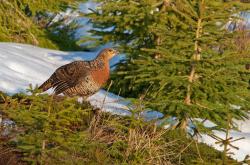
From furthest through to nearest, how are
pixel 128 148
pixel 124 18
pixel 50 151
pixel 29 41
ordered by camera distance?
pixel 29 41 → pixel 124 18 → pixel 128 148 → pixel 50 151

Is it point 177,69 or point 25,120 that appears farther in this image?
point 177,69

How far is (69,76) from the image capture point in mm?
9445

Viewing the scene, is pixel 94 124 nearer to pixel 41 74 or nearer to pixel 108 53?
pixel 108 53

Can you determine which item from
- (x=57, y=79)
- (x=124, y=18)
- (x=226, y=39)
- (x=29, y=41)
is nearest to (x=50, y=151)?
(x=57, y=79)

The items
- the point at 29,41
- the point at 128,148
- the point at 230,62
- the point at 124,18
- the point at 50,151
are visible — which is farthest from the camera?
the point at 29,41

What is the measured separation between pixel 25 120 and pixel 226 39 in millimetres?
3822

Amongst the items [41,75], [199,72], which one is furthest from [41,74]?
[199,72]

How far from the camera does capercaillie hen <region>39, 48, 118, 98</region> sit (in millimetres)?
9336

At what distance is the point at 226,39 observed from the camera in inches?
377

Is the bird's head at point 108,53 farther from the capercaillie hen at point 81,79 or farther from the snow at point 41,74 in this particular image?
the snow at point 41,74

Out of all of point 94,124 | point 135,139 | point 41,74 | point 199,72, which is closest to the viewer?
point 135,139

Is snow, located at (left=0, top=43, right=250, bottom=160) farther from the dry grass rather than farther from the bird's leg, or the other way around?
the dry grass

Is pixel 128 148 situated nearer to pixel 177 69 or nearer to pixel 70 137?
pixel 70 137

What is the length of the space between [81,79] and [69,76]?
0.62ft
